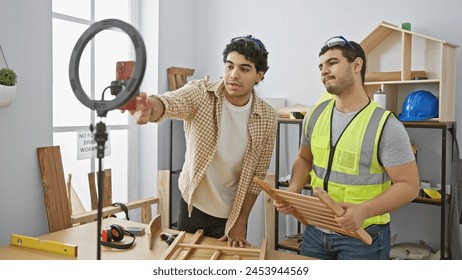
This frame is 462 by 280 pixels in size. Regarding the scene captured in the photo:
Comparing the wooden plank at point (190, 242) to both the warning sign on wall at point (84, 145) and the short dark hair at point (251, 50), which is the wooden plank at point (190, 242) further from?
the warning sign on wall at point (84, 145)

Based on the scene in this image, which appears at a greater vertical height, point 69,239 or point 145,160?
point 145,160

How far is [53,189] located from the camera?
1517 millimetres

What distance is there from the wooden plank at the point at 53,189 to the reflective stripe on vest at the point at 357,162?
94 centimetres

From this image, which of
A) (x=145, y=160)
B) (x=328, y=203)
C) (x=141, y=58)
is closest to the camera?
(x=141, y=58)

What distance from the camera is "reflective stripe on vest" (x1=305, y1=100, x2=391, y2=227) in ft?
3.54

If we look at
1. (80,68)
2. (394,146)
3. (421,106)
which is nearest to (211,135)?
(394,146)

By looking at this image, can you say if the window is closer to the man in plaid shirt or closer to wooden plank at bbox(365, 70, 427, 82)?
the man in plaid shirt

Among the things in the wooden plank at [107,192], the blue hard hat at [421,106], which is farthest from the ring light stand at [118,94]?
the blue hard hat at [421,106]

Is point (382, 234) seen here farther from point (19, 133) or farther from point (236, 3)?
point (236, 3)

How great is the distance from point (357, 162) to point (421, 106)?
2.78ft

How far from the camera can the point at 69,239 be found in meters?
1.31

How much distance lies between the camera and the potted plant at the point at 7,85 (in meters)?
1.27
